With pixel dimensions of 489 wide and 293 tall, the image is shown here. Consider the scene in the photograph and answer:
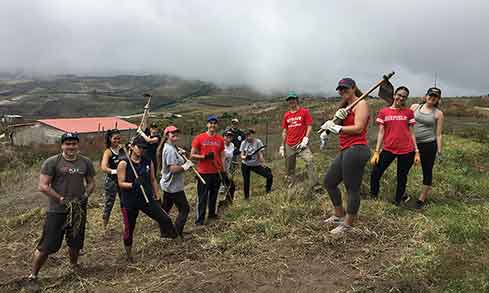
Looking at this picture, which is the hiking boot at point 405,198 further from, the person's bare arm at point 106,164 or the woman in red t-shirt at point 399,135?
the person's bare arm at point 106,164

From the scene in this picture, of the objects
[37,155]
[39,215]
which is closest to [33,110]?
[37,155]

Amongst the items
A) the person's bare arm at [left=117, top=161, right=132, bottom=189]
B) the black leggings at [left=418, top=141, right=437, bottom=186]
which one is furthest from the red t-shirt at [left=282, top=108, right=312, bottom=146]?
the person's bare arm at [left=117, top=161, right=132, bottom=189]

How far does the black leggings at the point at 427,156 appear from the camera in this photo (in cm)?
584

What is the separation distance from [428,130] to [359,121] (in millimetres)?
2050

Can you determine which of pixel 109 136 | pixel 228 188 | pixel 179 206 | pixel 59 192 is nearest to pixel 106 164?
pixel 109 136

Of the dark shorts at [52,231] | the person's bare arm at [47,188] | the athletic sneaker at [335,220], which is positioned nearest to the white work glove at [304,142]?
the athletic sneaker at [335,220]

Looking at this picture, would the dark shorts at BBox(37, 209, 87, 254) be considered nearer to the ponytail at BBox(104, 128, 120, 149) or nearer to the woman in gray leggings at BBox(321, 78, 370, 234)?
the ponytail at BBox(104, 128, 120, 149)

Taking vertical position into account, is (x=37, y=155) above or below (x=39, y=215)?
below

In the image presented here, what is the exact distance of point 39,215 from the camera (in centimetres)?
816

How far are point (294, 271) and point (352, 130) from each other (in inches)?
63.4

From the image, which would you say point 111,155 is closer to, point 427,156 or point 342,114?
point 342,114

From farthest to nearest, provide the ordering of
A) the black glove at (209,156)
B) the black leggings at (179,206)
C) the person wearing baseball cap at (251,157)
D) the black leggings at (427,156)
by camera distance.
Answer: the person wearing baseball cap at (251,157), the black glove at (209,156), the black leggings at (427,156), the black leggings at (179,206)

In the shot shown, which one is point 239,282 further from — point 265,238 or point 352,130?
point 352,130

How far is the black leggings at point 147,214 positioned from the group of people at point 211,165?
1cm
